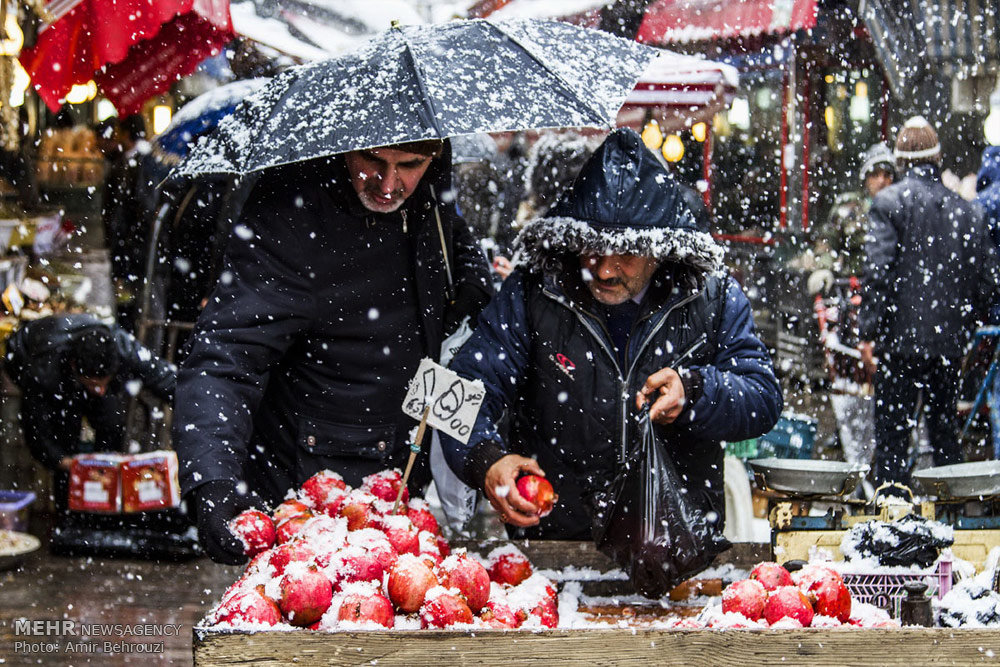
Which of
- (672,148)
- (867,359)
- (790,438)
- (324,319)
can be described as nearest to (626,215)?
(324,319)

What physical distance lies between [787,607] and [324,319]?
152 centimetres

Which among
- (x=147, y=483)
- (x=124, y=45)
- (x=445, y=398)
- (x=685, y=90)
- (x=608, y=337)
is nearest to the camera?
(x=445, y=398)

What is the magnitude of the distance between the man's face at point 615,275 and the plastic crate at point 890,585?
94 cm

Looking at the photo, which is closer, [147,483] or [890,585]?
[890,585]

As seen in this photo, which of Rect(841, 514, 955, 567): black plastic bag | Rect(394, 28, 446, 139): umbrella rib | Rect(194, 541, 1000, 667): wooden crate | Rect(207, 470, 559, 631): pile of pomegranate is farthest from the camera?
Rect(394, 28, 446, 139): umbrella rib

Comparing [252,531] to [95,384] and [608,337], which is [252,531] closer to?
[608,337]

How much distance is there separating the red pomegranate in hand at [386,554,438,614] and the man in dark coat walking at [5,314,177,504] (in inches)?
A: 166

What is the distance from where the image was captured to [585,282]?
2.98 metres

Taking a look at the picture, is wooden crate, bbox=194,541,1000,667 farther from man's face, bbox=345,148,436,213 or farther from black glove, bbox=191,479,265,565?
man's face, bbox=345,148,436,213

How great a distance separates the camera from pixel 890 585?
2342 mm

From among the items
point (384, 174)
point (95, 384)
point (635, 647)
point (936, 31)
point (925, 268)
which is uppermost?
point (936, 31)

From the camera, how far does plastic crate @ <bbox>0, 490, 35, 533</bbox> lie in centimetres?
600

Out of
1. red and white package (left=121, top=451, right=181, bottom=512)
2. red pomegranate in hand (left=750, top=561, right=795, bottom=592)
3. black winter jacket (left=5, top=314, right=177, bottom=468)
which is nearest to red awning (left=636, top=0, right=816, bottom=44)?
black winter jacket (left=5, top=314, right=177, bottom=468)

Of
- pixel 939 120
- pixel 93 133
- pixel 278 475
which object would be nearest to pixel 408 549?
pixel 278 475
